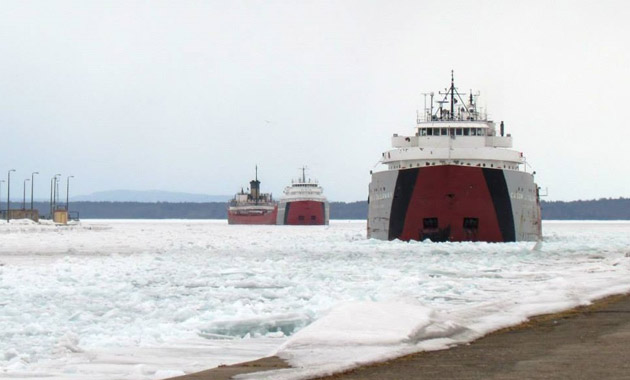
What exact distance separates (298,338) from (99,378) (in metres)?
1.86

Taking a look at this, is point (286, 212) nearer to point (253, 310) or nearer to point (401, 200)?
point (401, 200)

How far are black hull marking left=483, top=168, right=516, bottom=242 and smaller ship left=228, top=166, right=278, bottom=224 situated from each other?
90.9m

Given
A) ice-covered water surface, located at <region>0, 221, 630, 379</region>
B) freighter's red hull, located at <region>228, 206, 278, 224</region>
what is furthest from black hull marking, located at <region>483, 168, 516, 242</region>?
freighter's red hull, located at <region>228, 206, 278, 224</region>

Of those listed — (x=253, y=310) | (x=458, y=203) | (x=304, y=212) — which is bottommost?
(x=253, y=310)

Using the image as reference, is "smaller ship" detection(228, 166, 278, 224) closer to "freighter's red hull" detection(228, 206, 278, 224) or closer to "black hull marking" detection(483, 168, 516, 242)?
"freighter's red hull" detection(228, 206, 278, 224)

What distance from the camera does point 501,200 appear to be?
37.3 metres

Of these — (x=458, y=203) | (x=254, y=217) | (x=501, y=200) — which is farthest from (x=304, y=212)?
(x=458, y=203)

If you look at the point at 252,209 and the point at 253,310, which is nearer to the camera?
the point at 253,310

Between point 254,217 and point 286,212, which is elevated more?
point 286,212

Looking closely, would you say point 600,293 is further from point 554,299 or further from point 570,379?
point 570,379

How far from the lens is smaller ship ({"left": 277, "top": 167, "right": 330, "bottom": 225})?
363 feet

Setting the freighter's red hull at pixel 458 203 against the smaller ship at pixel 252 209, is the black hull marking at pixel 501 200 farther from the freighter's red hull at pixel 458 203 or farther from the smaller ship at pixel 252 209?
the smaller ship at pixel 252 209

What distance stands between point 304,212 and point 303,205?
867 millimetres

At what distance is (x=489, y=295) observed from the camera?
13.5 meters
